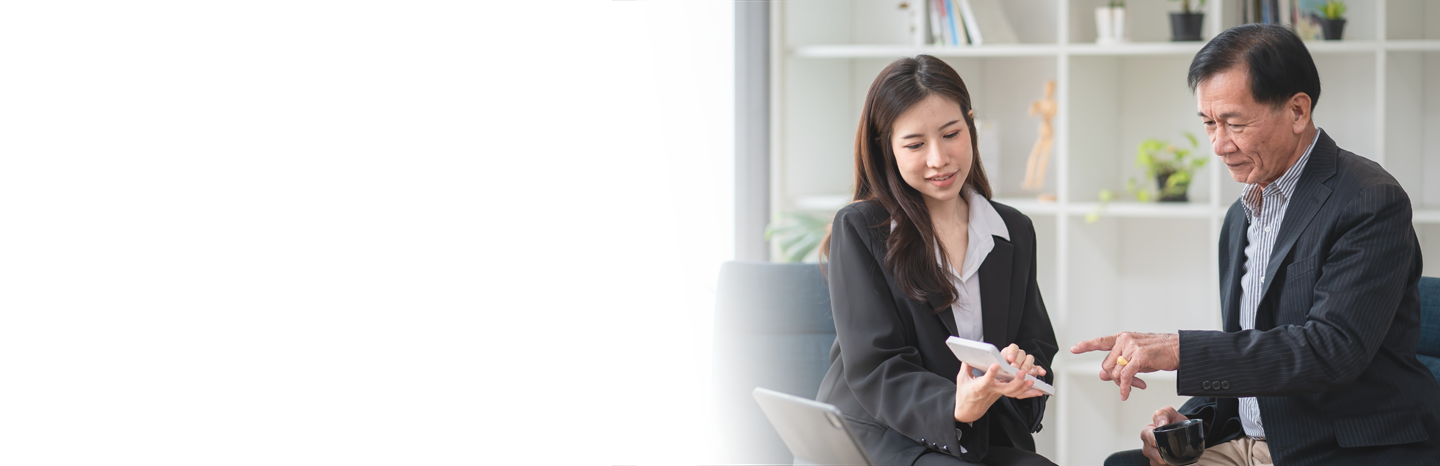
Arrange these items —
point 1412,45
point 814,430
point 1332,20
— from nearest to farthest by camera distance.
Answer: point 814,430 → point 1412,45 → point 1332,20

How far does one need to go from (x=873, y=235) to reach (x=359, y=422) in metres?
0.94

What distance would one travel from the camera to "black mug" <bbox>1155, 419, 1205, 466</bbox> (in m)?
1.47

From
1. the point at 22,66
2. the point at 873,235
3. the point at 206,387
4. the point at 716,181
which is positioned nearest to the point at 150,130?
the point at 22,66

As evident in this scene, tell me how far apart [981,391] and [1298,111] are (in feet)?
2.18

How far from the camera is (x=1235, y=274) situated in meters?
1.60

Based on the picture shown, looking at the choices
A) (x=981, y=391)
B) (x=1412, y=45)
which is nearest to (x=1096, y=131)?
(x=1412, y=45)

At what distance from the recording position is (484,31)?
6.01ft

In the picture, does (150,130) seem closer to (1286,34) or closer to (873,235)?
(873,235)

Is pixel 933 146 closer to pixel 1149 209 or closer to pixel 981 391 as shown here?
pixel 981 391

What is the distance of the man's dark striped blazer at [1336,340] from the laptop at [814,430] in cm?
55

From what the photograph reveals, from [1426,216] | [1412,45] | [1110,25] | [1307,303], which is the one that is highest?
[1110,25]

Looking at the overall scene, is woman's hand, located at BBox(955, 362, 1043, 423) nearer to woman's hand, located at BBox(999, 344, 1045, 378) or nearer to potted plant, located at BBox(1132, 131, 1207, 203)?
woman's hand, located at BBox(999, 344, 1045, 378)

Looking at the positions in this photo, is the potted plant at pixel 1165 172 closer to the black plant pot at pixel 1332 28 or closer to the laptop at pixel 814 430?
the black plant pot at pixel 1332 28

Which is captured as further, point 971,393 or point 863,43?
point 863,43
